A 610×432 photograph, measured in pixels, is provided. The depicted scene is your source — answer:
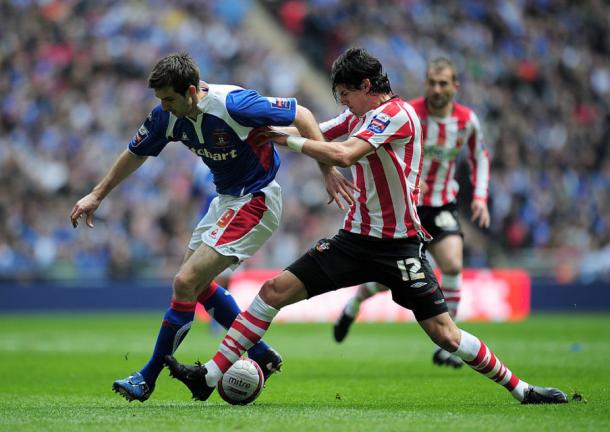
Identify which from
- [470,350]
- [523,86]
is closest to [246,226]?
[470,350]

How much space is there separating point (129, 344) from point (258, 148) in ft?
21.3

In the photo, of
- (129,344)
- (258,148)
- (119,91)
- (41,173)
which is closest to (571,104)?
(119,91)

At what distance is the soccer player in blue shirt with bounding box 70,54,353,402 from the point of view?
22.5 feet

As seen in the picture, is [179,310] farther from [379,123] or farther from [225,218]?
[379,123]

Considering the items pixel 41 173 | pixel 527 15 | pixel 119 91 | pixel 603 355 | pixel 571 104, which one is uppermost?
pixel 527 15

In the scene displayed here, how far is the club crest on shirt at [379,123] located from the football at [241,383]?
177 cm

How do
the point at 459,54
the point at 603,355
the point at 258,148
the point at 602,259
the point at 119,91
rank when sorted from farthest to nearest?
the point at 459,54 → the point at 119,91 → the point at 602,259 → the point at 603,355 → the point at 258,148

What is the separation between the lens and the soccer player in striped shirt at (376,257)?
21.7 feet

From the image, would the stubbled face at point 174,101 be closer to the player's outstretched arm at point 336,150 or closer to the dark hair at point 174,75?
the dark hair at point 174,75

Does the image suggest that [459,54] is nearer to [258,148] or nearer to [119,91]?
[119,91]

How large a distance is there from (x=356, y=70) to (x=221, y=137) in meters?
1.08

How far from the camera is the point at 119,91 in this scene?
70.7 ft

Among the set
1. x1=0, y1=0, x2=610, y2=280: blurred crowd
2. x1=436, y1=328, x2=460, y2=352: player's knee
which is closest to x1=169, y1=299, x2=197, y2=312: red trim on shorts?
x1=436, y1=328, x2=460, y2=352: player's knee

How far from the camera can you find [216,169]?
7305 millimetres
